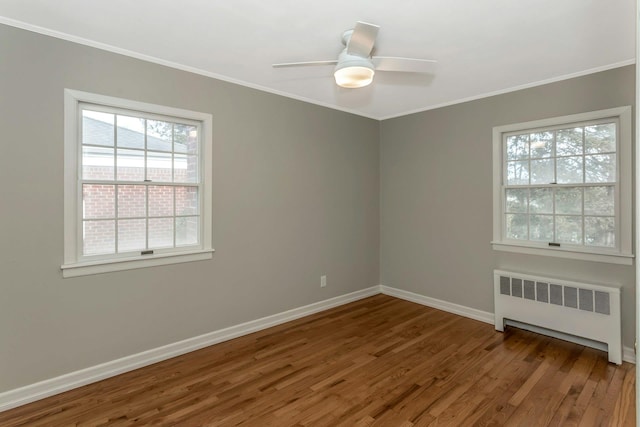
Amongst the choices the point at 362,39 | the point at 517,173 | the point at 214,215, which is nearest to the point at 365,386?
the point at 214,215

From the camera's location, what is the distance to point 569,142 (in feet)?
10.9

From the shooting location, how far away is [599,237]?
3154 mm

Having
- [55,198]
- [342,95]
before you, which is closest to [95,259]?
[55,198]

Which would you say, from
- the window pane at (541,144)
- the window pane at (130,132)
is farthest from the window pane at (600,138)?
the window pane at (130,132)

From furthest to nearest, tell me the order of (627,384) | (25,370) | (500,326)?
(500,326) < (627,384) < (25,370)

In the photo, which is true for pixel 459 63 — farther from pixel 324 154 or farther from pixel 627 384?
pixel 627 384

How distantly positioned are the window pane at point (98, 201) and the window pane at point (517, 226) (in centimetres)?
396

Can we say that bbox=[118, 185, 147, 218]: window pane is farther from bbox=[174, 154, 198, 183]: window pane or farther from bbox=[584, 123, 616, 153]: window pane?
bbox=[584, 123, 616, 153]: window pane

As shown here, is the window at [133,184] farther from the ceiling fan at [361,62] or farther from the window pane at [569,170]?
the window pane at [569,170]

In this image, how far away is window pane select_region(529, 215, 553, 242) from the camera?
11.4 ft

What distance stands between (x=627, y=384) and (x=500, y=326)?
44.0 inches

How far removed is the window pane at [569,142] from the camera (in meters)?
3.27

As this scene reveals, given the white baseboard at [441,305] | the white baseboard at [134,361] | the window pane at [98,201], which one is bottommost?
the white baseboard at [134,361]

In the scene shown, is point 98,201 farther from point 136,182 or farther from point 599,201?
point 599,201
